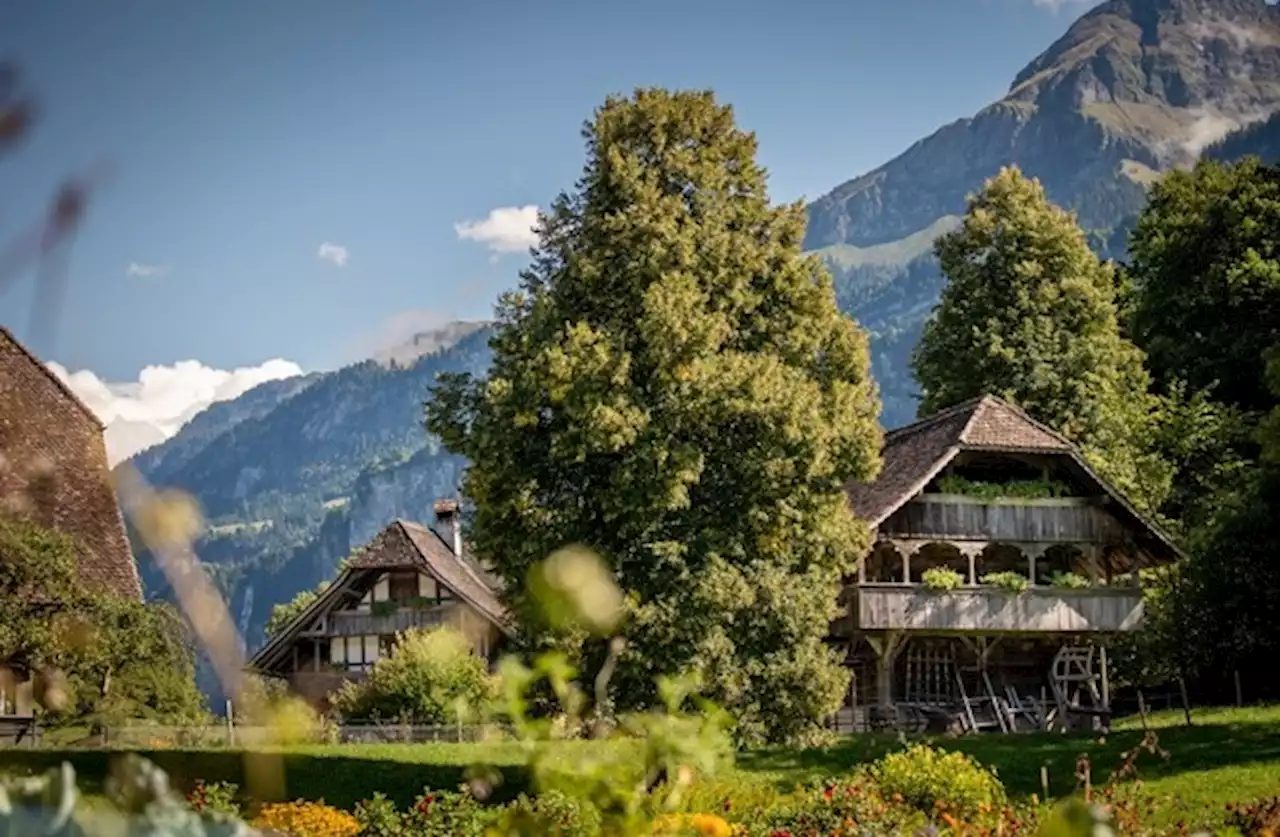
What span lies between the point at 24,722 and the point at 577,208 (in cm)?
1553

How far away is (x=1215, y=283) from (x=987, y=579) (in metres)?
16.1

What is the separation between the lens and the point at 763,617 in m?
26.0

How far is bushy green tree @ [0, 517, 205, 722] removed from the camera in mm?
26703

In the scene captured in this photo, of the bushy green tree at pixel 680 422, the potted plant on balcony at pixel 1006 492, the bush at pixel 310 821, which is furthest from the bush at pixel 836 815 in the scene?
the potted plant on balcony at pixel 1006 492

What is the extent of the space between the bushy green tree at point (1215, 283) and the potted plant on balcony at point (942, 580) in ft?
42.5

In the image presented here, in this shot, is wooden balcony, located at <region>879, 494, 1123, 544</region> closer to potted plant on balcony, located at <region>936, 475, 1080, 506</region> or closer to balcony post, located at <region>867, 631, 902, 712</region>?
potted plant on balcony, located at <region>936, 475, 1080, 506</region>

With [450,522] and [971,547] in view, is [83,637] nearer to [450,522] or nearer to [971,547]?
[971,547]

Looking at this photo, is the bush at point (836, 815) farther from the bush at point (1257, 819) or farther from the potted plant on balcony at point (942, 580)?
the potted plant on balcony at point (942, 580)

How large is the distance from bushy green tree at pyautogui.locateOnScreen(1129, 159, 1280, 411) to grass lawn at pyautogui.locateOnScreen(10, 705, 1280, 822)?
19636mm

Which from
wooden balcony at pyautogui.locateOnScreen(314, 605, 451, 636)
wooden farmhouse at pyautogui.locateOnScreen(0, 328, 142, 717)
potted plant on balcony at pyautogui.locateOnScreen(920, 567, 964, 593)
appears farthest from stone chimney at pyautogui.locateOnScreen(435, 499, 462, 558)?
potted plant on balcony at pyautogui.locateOnScreen(920, 567, 964, 593)

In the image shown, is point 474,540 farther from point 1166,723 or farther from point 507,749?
point 1166,723

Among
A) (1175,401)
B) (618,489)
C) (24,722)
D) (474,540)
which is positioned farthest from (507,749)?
(1175,401)

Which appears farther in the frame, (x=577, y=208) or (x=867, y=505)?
(x=867, y=505)

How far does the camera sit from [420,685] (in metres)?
39.6
